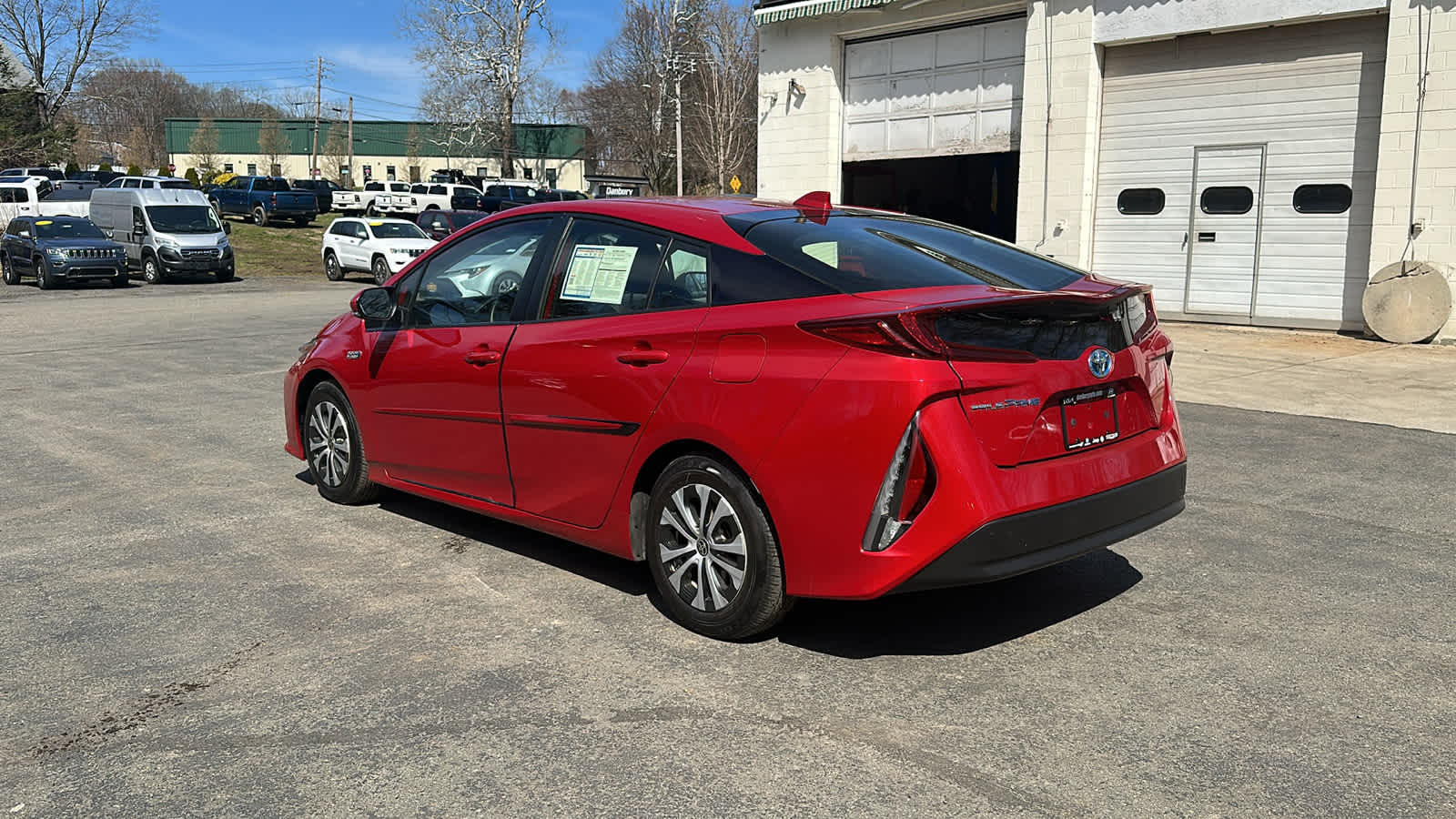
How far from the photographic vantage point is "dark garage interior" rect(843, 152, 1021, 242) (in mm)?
22719

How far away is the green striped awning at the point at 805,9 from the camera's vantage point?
64.7 feet

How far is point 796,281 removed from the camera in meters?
4.10

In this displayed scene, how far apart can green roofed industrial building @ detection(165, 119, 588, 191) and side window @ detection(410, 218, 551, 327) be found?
74524mm

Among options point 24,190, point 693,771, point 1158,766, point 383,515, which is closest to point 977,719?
point 1158,766

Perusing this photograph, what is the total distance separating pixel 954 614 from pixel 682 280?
1659 mm

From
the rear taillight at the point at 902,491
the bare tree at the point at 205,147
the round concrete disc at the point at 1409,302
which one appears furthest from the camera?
the bare tree at the point at 205,147

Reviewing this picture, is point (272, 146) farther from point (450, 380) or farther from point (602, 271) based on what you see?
point (602, 271)

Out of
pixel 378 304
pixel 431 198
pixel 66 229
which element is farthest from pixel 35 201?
pixel 378 304

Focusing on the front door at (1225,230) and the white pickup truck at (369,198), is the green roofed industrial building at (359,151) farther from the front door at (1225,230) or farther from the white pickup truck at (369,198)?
the front door at (1225,230)

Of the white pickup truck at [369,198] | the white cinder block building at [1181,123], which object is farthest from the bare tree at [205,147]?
the white cinder block building at [1181,123]

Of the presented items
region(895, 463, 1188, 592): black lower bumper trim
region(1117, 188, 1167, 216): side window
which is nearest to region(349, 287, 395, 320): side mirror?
region(895, 463, 1188, 592): black lower bumper trim

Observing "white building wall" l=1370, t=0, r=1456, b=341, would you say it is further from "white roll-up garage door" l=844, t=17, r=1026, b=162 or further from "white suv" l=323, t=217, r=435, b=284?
"white suv" l=323, t=217, r=435, b=284

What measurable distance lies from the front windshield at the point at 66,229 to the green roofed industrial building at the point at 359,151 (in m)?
51.1

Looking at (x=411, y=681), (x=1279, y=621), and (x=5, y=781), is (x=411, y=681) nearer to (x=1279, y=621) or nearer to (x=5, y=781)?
(x=5, y=781)
